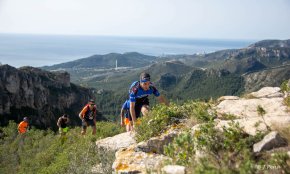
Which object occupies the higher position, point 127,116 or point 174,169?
point 174,169

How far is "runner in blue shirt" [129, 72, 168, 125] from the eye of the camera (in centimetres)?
925

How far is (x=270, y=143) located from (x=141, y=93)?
5397 millimetres

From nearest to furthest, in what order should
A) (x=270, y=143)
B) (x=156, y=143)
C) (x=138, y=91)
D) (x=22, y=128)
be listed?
(x=270, y=143), (x=156, y=143), (x=138, y=91), (x=22, y=128)

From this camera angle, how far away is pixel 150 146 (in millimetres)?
6691

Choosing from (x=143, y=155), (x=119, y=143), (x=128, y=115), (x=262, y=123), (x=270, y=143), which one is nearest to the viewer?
(x=270, y=143)

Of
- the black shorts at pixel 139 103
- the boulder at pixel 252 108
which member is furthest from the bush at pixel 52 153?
the boulder at pixel 252 108

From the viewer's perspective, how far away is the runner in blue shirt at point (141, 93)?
9.25 meters

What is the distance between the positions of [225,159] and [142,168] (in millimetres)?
2062

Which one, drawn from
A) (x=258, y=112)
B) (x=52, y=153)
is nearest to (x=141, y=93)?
(x=52, y=153)

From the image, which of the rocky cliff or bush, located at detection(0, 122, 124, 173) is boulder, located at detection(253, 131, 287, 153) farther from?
the rocky cliff

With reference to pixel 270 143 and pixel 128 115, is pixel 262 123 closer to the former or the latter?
pixel 270 143

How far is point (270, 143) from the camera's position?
462 centimetres

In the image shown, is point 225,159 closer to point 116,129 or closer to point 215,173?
point 215,173

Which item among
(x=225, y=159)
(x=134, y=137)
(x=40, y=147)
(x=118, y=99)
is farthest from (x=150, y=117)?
(x=118, y=99)
